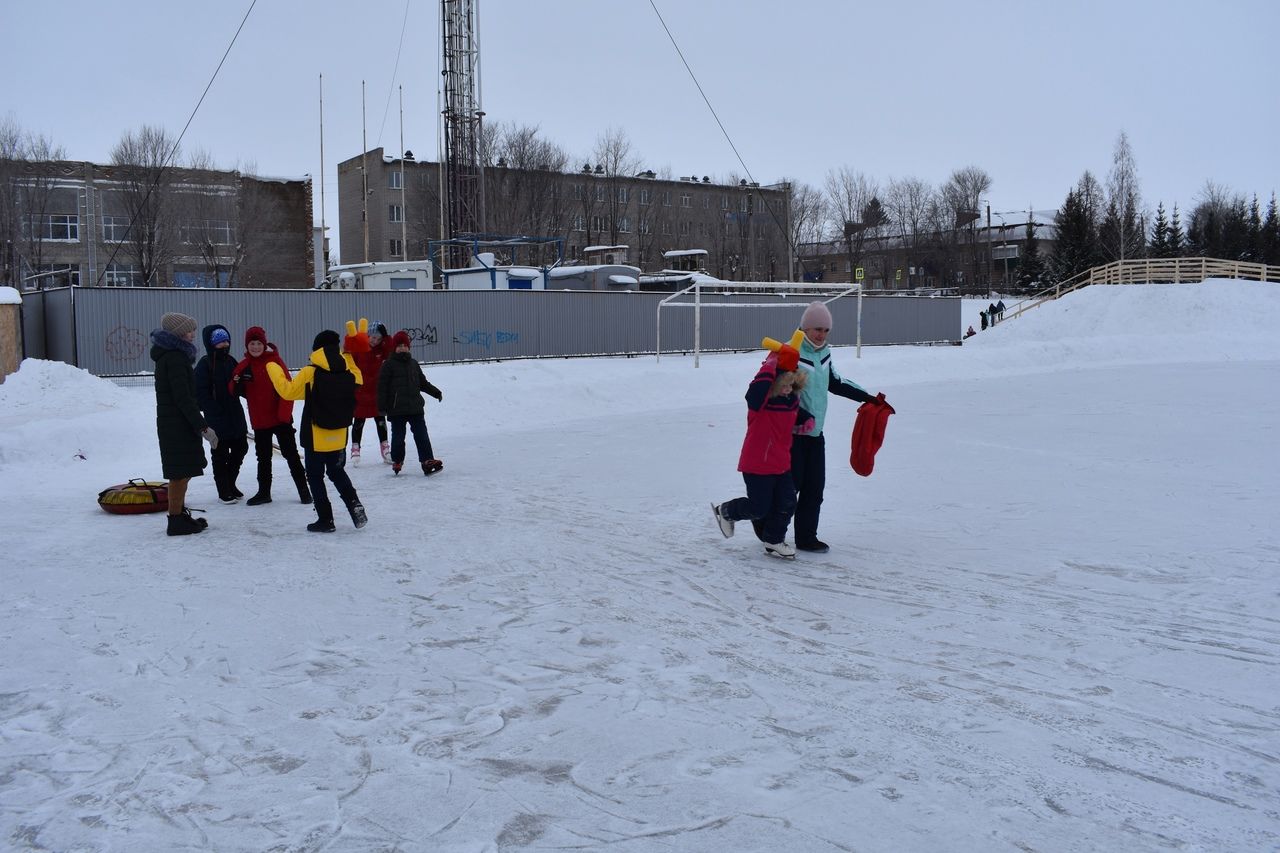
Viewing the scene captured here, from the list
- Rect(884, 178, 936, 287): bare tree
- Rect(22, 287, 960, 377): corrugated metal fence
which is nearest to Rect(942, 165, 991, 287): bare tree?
Rect(884, 178, 936, 287): bare tree

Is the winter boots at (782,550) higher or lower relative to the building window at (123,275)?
lower

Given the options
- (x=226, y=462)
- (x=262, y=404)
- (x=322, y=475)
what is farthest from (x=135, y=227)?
(x=322, y=475)

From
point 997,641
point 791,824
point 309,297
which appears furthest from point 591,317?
point 791,824

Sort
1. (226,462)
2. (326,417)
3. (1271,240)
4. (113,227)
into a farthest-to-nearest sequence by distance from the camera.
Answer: (1271,240) → (113,227) → (226,462) → (326,417)

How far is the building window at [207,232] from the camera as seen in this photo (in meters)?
44.8

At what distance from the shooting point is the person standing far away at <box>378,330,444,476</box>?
10.7m

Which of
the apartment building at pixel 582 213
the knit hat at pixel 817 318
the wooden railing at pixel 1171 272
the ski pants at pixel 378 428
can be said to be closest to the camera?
the knit hat at pixel 817 318

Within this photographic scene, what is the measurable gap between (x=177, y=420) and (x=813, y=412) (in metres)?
4.77

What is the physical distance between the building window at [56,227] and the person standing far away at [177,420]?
40696 millimetres

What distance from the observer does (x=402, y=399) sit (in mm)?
10648

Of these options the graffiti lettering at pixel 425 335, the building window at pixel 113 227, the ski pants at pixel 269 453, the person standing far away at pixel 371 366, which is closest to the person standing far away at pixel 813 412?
the ski pants at pixel 269 453

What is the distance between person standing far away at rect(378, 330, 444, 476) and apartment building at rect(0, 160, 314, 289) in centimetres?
3607

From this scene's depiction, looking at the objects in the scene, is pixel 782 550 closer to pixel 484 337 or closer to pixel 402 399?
pixel 402 399

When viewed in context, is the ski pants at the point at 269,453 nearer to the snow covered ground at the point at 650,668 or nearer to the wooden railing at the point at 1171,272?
the snow covered ground at the point at 650,668
